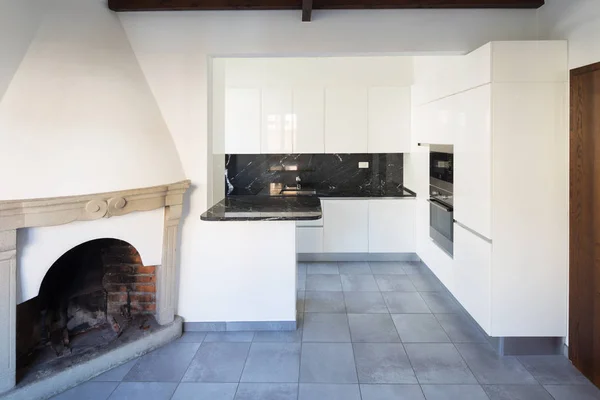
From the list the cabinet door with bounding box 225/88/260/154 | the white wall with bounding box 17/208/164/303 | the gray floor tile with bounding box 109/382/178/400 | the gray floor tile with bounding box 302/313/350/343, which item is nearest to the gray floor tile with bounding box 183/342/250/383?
the gray floor tile with bounding box 109/382/178/400

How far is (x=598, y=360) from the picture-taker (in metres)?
2.51

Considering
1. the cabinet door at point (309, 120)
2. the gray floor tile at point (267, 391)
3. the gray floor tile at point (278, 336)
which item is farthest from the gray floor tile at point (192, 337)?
the cabinet door at point (309, 120)

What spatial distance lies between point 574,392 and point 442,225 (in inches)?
71.0

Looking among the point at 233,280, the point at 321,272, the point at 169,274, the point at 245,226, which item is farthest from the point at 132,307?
the point at 321,272

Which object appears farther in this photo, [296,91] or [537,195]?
[296,91]

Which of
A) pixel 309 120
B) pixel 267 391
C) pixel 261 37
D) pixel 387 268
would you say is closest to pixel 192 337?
pixel 267 391

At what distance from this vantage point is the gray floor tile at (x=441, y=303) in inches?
146

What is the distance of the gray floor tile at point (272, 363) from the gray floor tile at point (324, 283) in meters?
1.25

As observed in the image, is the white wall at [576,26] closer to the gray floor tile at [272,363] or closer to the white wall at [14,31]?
the gray floor tile at [272,363]

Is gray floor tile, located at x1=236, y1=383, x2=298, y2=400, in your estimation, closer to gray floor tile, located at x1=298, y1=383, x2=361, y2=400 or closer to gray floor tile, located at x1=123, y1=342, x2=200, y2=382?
gray floor tile, located at x1=298, y1=383, x2=361, y2=400

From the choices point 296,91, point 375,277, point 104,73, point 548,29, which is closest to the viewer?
point 104,73

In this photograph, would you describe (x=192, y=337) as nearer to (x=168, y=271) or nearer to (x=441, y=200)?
(x=168, y=271)

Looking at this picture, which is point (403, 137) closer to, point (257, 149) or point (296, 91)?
point (296, 91)

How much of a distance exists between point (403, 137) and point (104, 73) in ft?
11.8
